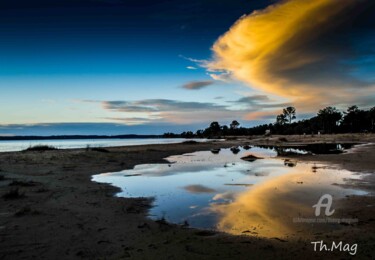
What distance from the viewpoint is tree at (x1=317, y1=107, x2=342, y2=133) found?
145 m

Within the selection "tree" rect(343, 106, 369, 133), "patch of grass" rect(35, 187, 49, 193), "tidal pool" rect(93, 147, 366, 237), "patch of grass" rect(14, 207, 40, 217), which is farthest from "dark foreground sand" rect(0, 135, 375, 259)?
"tree" rect(343, 106, 369, 133)

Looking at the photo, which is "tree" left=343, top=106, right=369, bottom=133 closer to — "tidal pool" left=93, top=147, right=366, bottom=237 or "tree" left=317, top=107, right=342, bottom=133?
"tree" left=317, top=107, right=342, bottom=133

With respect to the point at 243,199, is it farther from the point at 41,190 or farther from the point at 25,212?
the point at 41,190

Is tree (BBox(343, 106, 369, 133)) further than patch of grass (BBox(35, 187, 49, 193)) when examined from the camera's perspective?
Yes

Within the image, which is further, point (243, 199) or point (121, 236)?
point (243, 199)

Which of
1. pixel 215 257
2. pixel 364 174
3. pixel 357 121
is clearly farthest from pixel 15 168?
pixel 357 121

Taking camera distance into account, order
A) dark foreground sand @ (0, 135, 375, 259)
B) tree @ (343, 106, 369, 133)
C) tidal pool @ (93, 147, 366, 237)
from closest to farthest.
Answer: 1. dark foreground sand @ (0, 135, 375, 259)
2. tidal pool @ (93, 147, 366, 237)
3. tree @ (343, 106, 369, 133)

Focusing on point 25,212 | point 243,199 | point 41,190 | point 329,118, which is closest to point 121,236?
point 25,212

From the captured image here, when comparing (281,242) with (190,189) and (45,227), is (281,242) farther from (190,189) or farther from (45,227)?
(190,189)

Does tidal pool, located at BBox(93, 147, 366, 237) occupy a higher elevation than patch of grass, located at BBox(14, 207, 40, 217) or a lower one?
lower

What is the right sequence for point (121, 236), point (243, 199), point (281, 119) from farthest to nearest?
point (281, 119) < point (243, 199) < point (121, 236)

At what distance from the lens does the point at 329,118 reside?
145000 millimetres

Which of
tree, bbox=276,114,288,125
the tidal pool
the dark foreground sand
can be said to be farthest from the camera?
tree, bbox=276,114,288,125

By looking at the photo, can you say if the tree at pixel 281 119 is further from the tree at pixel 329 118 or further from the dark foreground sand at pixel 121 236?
the dark foreground sand at pixel 121 236
